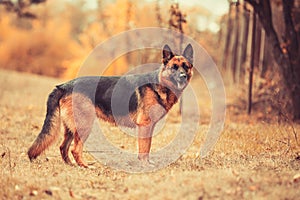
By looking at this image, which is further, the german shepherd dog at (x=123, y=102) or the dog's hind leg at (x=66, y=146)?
the dog's hind leg at (x=66, y=146)

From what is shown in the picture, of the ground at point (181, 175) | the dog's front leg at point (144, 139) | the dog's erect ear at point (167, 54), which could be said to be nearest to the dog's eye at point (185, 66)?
the dog's erect ear at point (167, 54)

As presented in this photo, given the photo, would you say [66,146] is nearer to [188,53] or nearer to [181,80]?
[181,80]

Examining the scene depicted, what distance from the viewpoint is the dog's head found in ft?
26.9

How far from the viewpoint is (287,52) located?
45.4 ft

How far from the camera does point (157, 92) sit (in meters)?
8.27

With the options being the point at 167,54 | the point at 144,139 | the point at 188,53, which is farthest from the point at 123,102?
the point at 188,53

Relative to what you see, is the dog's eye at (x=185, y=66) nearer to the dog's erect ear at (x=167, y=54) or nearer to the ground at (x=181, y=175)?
the dog's erect ear at (x=167, y=54)

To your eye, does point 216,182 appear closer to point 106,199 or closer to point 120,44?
point 106,199

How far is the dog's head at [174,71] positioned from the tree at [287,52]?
6.17 meters

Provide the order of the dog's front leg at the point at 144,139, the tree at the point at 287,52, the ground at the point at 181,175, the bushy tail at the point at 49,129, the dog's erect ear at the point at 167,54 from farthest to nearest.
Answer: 1. the tree at the point at 287,52
2. the dog's erect ear at the point at 167,54
3. the dog's front leg at the point at 144,139
4. the bushy tail at the point at 49,129
5. the ground at the point at 181,175

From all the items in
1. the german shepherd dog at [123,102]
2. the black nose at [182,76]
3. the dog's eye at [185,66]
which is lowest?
the german shepherd dog at [123,102]

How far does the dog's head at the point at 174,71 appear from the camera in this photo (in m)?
8.21

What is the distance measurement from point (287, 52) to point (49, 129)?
877 cm

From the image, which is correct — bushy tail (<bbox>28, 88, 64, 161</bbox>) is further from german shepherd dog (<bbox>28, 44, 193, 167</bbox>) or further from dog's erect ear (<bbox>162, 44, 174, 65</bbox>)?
dog's erect ear (<bbox>162, 44, 174, 65</bbox>)
